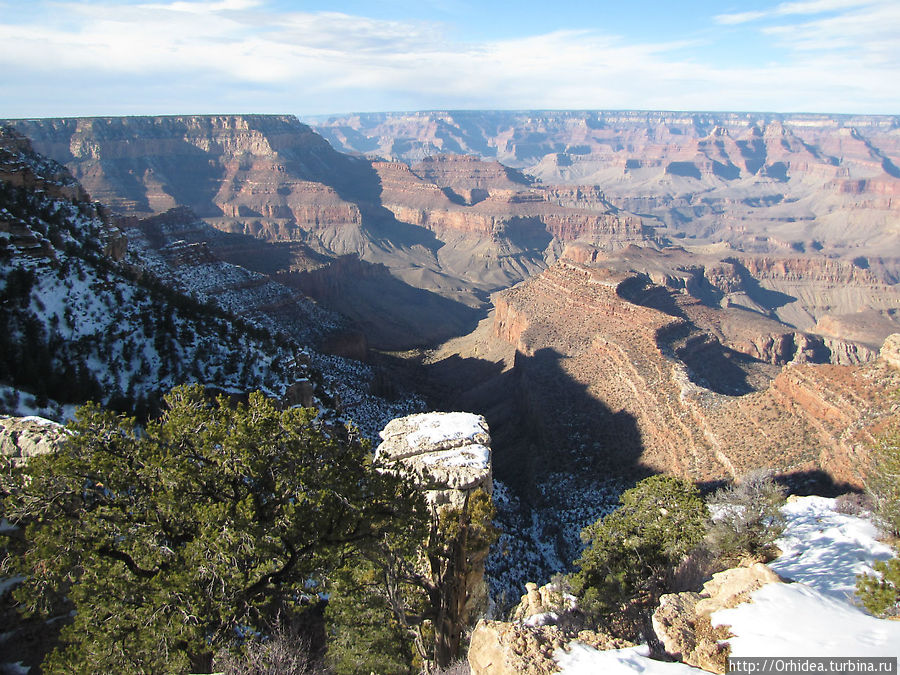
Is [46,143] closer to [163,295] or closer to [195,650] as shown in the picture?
[163,295]

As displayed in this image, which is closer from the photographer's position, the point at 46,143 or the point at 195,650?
the point at 195,650

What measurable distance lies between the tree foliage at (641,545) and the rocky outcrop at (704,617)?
3398mm

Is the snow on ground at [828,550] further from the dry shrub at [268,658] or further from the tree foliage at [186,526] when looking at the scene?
the dry shrub at [268,658]

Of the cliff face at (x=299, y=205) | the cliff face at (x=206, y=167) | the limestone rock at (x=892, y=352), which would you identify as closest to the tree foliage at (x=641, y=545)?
the limestone rock at (x=892, y=352)

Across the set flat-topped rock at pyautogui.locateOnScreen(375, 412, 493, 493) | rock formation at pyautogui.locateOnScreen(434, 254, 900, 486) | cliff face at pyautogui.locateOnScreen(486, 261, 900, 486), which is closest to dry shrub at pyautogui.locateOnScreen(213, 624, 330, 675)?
flat-topped rock at pyautogui.locateOnScreen(375, 412, 493, 493)

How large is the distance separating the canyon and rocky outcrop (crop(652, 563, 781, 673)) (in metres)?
17.4

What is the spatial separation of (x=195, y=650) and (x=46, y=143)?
187 meters

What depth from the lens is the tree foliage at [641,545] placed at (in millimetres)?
17203

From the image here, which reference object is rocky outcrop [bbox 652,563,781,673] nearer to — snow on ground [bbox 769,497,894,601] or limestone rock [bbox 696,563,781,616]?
limestone rock [bbox 696,563,781,616]

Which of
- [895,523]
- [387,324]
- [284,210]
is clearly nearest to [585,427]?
[895,523]

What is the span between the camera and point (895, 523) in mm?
17203

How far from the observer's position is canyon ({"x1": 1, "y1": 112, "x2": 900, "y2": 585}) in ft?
115

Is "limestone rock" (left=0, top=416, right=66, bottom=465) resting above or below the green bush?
above

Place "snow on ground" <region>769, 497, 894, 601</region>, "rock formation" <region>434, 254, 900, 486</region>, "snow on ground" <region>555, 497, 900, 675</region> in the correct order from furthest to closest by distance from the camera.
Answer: "rock formation" <region>434, 254, 900, 486</region>, "snow on ground" <region>769, 497, 894, 601</region>, "snow on ground" <region>555, 497, 900, 675</region>
